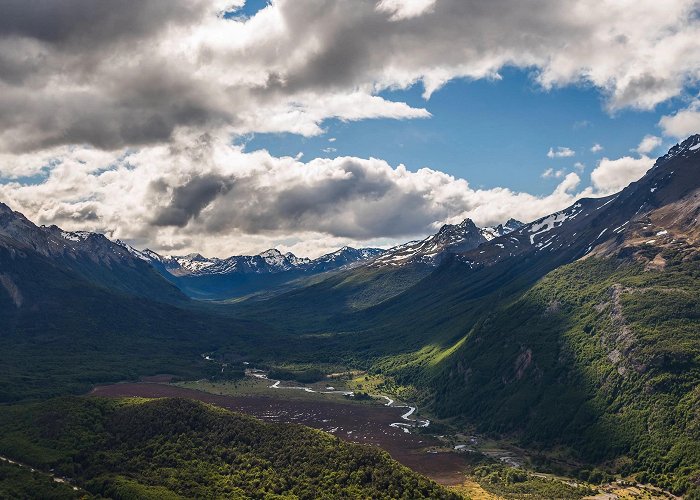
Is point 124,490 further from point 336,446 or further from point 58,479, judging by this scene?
point 336,446

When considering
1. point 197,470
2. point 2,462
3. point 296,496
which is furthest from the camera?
point 2,462

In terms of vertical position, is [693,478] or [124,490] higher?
[124,490]

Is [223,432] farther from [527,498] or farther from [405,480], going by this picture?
[527,498]

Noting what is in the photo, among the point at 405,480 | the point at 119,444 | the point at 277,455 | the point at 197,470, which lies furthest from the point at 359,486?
the point at 119,444

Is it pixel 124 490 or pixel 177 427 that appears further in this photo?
pixel 177 427

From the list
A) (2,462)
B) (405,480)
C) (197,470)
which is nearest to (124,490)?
(197,470)

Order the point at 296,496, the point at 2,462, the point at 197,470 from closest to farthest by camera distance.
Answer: the point at 296,496 < the point at 197,470 < the point at 2,462

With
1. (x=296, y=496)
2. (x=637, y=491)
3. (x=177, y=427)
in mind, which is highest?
(x=177, y=427)
